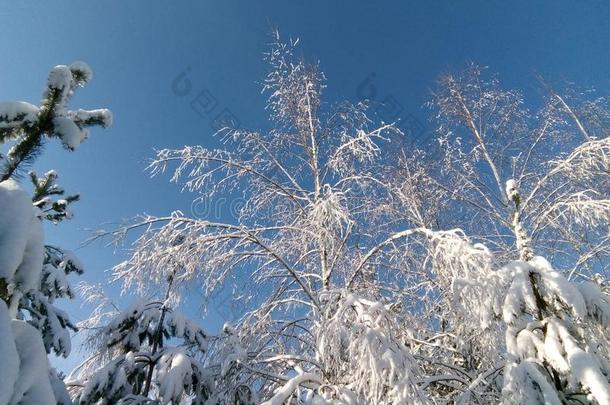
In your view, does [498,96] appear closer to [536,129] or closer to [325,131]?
[536,129]

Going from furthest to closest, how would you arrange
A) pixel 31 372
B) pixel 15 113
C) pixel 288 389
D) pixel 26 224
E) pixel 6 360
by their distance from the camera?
1. pixel 288 389
2. pixel 15 113
3. pixel 26 224
4. pixel 31 372
5. pixel 6 360

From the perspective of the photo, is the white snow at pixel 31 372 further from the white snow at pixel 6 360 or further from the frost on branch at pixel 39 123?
the frost on branch at pixel 39 123

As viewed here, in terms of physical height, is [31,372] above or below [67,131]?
below

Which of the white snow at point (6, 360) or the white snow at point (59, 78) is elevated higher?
the white snow at point (59, 78)

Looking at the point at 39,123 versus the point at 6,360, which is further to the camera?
the point at 39,123

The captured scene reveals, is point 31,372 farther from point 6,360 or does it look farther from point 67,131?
point 67,131

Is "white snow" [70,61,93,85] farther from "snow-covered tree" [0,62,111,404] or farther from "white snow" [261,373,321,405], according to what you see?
"white snow" [261,373,321,405]

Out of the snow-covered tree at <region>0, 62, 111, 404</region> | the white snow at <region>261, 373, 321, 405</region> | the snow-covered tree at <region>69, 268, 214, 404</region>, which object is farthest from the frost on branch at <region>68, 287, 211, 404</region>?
the snow-covered tree at <region>0, 62, 111, 404</region>

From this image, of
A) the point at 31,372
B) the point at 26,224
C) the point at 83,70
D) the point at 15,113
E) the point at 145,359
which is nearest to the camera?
the point at 31,372

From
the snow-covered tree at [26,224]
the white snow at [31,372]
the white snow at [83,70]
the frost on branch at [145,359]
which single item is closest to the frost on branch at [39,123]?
the snow-covered tree at [26,224]

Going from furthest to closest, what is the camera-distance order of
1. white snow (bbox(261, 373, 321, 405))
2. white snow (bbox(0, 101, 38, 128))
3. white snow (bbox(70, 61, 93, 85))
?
1. white snow (bbox(261, 373, 321, 405))
2. white snow (bbox(70, 61, 93, 85))
3. white snow (bbox(0, 101, 38, 128))

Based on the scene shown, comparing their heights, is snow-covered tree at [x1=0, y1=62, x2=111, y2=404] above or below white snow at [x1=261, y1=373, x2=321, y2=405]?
above

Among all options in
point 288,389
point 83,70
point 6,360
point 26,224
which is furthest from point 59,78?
point 288,389

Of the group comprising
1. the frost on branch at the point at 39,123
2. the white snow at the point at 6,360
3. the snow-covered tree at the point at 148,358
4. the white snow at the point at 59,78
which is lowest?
the snow-covered tree at the point at 148,358
